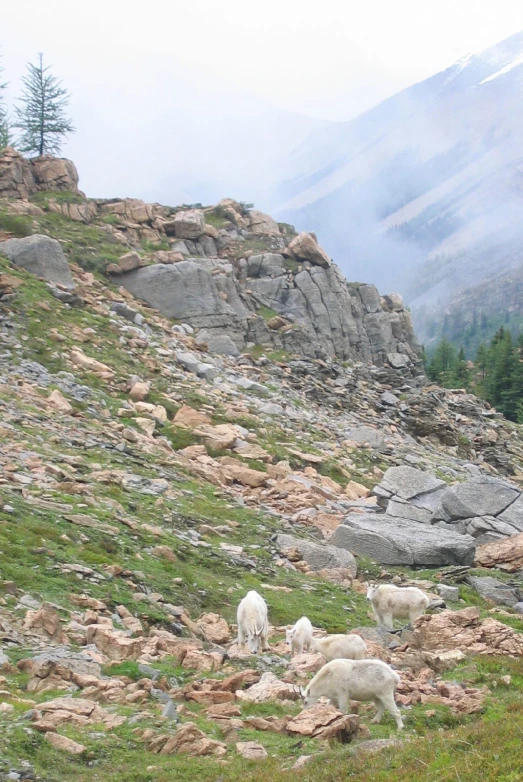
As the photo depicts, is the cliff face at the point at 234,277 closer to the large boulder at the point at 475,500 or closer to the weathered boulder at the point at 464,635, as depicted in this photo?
the large boulder at the point at 475,500

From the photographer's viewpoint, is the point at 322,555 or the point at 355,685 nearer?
the point at 355,685

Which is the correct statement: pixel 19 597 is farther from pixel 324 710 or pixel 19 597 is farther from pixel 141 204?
pixel 141 204

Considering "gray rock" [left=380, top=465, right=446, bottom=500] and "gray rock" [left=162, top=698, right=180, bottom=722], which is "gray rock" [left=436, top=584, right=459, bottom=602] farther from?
"gray rock" [left=162, top=698, right=180, bottom=722]

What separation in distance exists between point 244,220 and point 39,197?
19.2 m

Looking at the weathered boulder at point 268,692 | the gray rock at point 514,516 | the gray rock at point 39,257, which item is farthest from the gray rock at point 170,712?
the gray rock at point 39,257

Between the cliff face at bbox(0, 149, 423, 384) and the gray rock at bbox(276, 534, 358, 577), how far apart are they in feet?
88.0

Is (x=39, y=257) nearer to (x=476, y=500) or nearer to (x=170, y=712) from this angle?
(x=476, y=500)

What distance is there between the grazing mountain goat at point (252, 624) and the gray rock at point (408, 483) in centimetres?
1534

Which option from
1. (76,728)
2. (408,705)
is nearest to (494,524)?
(408,705)

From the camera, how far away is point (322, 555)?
74.7 feet

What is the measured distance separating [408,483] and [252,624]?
1671cm

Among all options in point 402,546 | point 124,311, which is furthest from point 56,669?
point 124,311

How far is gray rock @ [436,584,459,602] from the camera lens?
816 inches

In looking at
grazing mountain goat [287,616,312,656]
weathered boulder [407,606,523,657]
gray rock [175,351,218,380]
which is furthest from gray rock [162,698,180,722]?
gray rock [175,351,218,380]
